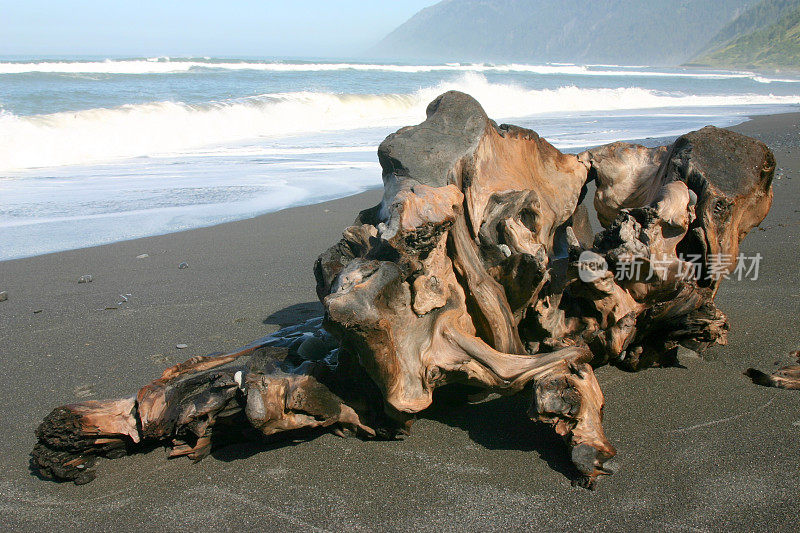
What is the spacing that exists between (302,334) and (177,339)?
839mm

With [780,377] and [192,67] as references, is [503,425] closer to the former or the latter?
[780,377]

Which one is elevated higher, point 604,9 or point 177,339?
point 604,9

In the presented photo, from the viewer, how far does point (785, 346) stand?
3.08 m

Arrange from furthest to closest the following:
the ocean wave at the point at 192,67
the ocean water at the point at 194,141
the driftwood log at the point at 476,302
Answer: the ocean wave at the point at 192,67 < the ocean water at the point at 194,141 < the driftwood log at the point at 476,302

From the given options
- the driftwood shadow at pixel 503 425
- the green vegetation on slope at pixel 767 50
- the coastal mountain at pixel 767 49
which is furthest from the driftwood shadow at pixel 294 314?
the green vegetation on slope at pixel 767 50

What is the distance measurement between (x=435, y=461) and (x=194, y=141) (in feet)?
39.9

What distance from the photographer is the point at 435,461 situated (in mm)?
2230

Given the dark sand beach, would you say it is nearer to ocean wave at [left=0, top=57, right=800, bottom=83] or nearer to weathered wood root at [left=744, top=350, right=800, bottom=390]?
weathered wood root at [left=744, top=350, right=800, bottom=390]

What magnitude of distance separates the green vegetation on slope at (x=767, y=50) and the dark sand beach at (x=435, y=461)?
72.1 m

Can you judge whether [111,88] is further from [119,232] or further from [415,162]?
A: [415,162]

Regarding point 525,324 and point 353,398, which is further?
point 525,324

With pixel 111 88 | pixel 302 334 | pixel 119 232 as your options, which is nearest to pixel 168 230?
pixel 119 232

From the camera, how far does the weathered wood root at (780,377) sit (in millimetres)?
2697

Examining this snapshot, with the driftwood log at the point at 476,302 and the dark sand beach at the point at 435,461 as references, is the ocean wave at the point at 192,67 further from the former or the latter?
the driftwood log at the point at 476,302
